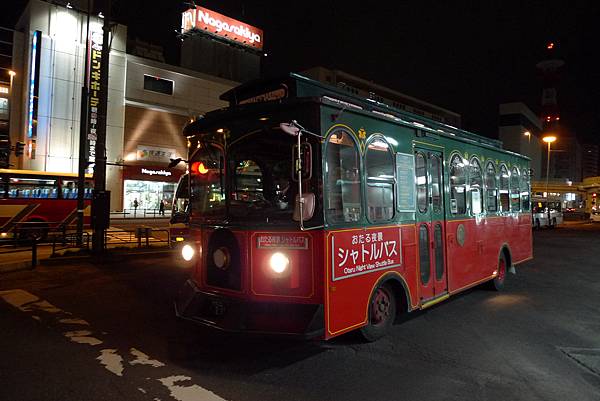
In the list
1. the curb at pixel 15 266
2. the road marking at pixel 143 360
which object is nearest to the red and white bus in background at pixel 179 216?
the curb at pixel 15 266

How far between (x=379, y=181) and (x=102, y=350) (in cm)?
417

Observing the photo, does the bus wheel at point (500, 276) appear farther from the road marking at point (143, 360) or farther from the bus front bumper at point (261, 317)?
the road marking at point (143, 360)

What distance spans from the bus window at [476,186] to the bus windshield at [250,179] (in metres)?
4.56

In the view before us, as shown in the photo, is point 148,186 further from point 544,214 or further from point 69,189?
point 544,214

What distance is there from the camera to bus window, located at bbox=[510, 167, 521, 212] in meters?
9.78

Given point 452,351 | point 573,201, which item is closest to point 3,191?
point 452,351

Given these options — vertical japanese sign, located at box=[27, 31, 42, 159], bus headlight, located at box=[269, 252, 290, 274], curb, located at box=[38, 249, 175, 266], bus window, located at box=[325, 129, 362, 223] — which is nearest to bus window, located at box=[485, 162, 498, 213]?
bus window, located at box=[325, 129, 362, 223]

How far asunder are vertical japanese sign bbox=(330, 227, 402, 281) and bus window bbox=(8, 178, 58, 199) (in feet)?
54.9

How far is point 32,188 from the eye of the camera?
663 inches

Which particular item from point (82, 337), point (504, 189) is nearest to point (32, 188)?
point (82, 337)

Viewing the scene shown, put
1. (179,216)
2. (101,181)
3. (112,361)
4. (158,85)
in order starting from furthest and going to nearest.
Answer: (158,85)
(179,216)
(101,181)
(112,361)

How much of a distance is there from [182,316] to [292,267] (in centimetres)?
175

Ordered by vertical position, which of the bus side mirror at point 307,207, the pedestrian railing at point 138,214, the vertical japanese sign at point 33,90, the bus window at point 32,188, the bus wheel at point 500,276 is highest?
the vertical japanese sign at point 33,90

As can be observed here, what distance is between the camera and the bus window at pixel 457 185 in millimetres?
7150
